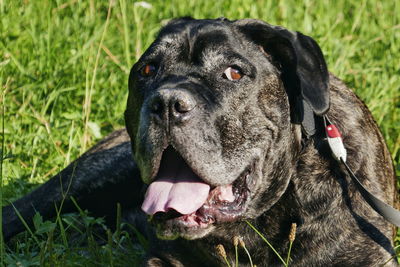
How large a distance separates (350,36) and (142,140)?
3513 mm

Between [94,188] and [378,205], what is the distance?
215 centimetres

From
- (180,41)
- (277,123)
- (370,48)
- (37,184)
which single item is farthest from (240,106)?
(370,48)

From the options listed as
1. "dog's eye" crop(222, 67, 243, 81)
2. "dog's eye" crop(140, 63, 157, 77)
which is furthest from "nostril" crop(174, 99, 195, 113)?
"dog's eye" crop(140, 63, 157, 77)

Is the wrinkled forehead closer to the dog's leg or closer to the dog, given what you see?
the dog

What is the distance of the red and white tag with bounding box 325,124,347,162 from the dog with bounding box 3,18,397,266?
0.27 feet

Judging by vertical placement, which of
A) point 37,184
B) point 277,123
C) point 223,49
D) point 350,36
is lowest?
point 37,184

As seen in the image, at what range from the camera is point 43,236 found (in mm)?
5008

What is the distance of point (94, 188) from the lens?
5430mm

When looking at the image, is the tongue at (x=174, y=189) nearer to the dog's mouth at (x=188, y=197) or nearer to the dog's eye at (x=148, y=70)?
the dog's mouth at (x=188, y=197)

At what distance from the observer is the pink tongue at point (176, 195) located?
3695mm

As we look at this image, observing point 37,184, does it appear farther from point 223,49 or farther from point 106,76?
point 223,49

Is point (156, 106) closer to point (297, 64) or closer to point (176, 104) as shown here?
point (176, 104)

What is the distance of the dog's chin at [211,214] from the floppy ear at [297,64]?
384mm

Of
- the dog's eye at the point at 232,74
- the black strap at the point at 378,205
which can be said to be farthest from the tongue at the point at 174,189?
the black strap at the point at 378,205
